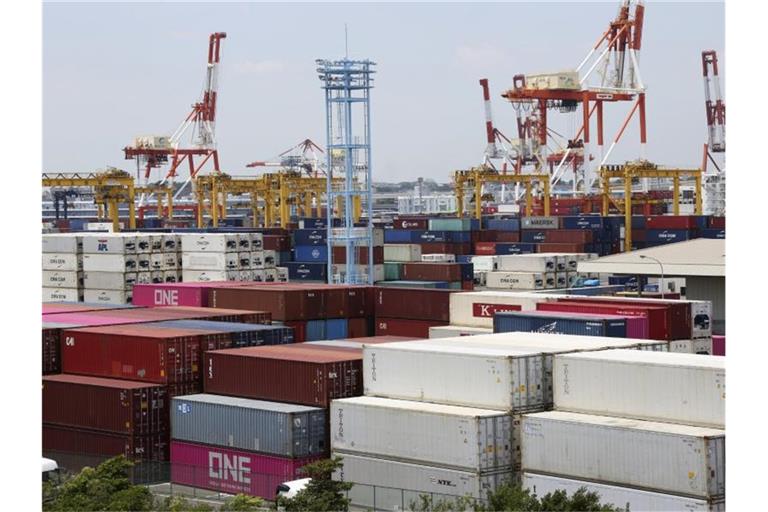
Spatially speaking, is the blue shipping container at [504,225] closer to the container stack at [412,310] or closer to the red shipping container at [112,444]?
the container stack at [412,310]

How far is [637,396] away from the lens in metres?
21.6

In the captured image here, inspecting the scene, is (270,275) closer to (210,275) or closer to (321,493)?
(210,275)

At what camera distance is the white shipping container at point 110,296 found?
52750 millimetres

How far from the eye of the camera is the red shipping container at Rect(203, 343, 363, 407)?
25.6 metres

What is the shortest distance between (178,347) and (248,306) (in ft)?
34.7

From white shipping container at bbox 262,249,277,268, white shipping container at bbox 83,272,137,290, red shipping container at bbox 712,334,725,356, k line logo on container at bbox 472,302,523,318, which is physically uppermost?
white shipping container at bbox 262,249,277,268

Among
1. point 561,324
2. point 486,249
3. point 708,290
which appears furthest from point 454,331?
point 486,249

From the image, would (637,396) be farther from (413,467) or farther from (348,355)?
(348,355)

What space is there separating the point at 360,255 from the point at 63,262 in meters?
12.7

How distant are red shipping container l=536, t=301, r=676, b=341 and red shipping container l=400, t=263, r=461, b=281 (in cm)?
1947

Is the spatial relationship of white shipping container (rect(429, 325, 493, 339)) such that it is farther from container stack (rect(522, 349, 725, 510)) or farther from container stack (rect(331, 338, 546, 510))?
container stack (rect(522, 349, 725, 510))

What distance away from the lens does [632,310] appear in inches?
1222

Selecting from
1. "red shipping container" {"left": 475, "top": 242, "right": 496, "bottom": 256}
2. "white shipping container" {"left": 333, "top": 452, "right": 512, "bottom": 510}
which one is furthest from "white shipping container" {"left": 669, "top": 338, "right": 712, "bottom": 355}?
"red shipping container" {"left": 475, "top": 242, "right": 496, "bottom": 256}

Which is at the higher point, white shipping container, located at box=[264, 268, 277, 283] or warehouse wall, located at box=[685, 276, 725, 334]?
white shipping container, located at box=[264, 268, 277, 283]
